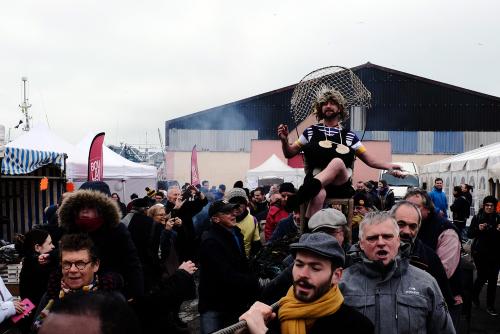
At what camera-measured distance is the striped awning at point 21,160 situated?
31.5 feet

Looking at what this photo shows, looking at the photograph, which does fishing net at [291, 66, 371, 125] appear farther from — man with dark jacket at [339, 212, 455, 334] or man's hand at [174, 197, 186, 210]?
man's hand at [174, 197, 186, 210]

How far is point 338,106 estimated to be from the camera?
4645 mm

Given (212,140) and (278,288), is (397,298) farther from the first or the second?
(212,140)

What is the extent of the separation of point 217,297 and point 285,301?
2.54 m

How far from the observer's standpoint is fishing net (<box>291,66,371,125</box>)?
5324mm

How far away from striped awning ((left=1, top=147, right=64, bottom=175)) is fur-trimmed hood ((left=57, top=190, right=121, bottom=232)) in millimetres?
6090

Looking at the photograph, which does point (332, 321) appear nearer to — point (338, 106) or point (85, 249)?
point (85, 249)

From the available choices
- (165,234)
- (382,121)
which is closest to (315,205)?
(165,234)

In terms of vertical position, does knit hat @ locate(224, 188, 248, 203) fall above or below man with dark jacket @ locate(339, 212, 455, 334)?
above

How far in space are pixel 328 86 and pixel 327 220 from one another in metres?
1.83

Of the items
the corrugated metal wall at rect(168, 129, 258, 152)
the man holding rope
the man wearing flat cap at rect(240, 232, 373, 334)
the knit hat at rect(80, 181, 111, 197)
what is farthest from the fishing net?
the corrugated metal wall at rect(168, 129, 258, 152)

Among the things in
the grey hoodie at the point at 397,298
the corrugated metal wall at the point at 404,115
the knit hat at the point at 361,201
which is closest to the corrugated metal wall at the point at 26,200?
the knit hat at the point at 361,201

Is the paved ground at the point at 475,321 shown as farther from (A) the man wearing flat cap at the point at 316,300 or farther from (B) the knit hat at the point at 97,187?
(A) the man wearing flat cap at the point at 316,300

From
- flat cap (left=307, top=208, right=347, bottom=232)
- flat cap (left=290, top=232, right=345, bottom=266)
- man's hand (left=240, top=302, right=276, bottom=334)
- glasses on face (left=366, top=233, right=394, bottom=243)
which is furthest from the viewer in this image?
flat cap (left=307, top=208, right=347, bottom=232)
